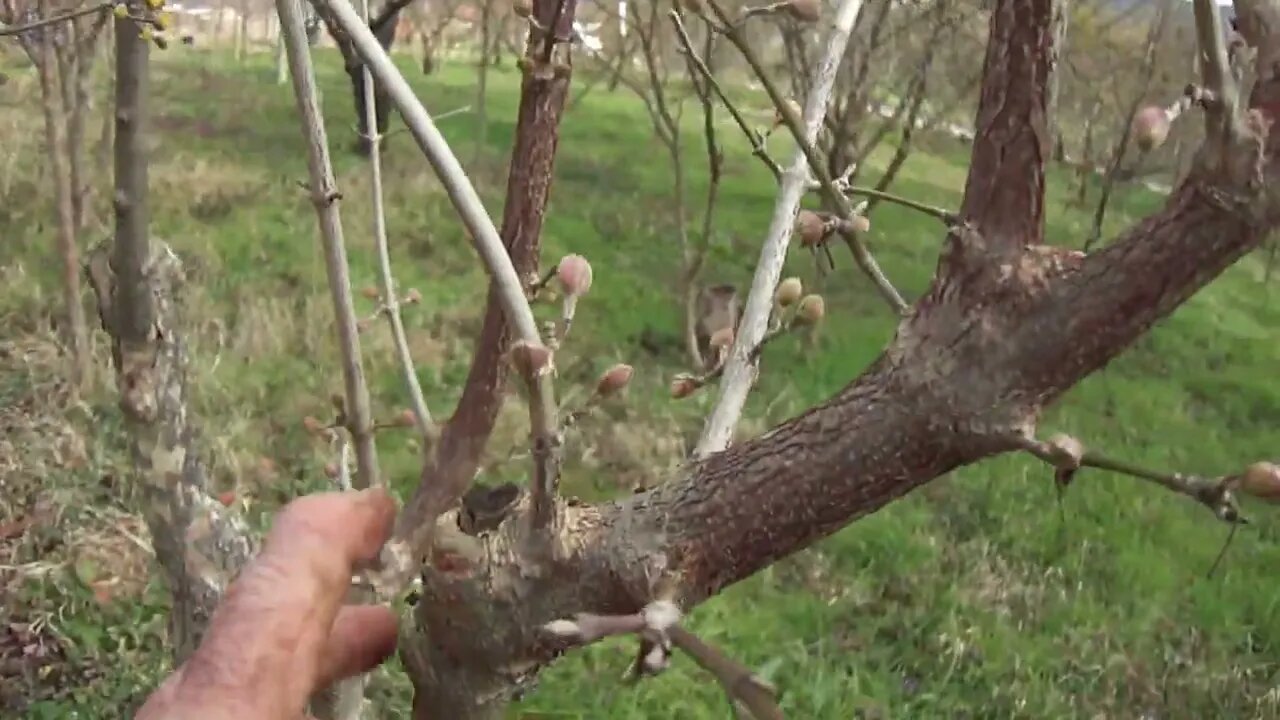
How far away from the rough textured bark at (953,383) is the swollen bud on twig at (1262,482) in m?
0.10

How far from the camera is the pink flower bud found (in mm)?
987

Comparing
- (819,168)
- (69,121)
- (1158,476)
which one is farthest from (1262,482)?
(69,121)

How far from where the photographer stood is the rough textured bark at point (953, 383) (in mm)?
678

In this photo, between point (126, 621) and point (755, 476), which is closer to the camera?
point (755, 476)

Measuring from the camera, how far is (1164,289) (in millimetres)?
689

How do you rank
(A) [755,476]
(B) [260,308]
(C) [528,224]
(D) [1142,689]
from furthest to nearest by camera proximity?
1. (B) [260,308]
2. (D) [1142,689]
3. (C) [528,224]
4. (A) [755,476]

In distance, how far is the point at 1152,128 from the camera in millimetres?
772

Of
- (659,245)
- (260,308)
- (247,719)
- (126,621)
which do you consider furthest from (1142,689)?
(659,245)

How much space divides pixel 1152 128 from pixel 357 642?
63cm

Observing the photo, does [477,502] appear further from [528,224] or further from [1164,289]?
[1164,289]

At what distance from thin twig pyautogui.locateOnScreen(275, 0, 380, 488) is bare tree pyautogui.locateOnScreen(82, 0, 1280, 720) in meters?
0.36

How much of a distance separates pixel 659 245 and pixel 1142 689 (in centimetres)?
478

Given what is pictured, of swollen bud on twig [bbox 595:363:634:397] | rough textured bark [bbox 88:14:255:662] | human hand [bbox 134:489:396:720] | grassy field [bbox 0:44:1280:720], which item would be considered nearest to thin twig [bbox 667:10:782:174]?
swollen bud on twig [bbox 595:363:634:397]

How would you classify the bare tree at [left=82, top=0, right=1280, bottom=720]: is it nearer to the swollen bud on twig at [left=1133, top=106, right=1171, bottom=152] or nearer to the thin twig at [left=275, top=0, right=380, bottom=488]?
the swollen bud on twig at [left=1133, top=106, right=1171, bottom=152]
